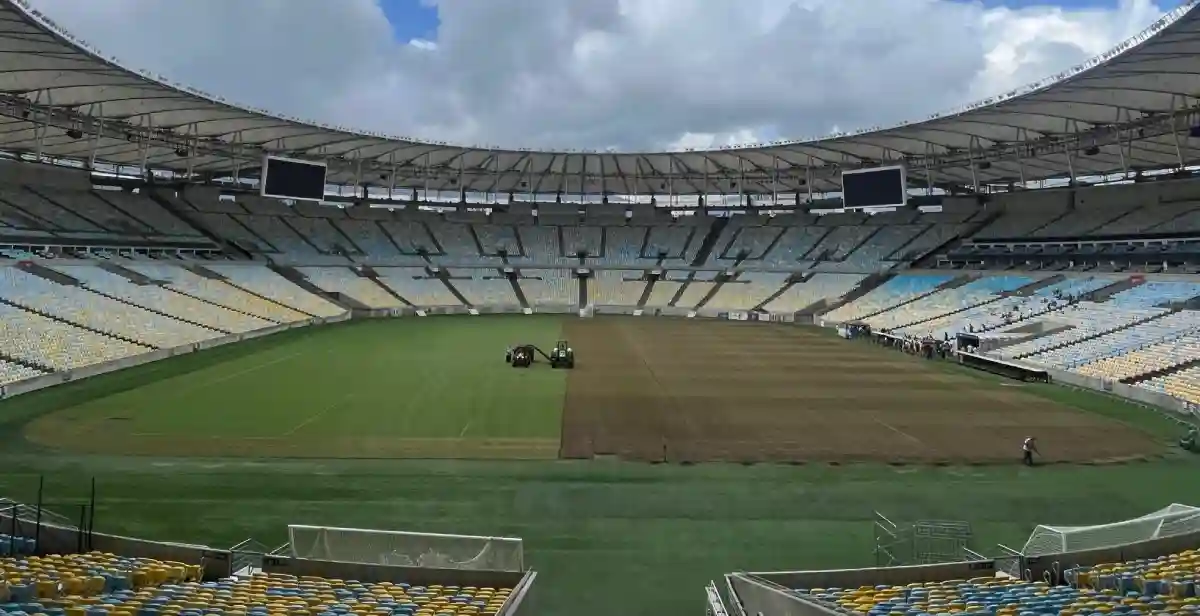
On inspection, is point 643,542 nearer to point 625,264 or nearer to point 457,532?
point 457,532

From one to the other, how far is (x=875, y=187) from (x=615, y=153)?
57.6 feet

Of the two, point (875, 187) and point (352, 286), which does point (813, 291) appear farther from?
point (352, 286)

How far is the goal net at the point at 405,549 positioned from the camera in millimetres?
9547

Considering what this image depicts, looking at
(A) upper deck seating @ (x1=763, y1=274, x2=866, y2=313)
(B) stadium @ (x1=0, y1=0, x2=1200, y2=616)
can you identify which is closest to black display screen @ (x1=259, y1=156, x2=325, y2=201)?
(B) stadium @ (x1=0, y1=0, x2=1200, y2=616)

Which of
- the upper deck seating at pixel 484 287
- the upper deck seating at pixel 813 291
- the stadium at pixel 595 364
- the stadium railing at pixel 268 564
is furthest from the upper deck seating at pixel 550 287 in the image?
the stadium railing at pixel 268 564

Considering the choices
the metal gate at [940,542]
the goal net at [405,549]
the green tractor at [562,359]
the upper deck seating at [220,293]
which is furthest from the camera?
the upper deck seating at [220,293]

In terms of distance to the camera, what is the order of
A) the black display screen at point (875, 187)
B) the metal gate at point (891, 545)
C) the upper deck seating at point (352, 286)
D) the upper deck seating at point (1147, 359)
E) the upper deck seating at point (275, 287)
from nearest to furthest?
1. the metal gate at point (891, 545)
2. the upper deck seating at point (1147, 359)
3. the black display screen at point (875, 187)
4. the upper deck seating at point (275, 287)
5. the upper deck seating at point (352, 286)

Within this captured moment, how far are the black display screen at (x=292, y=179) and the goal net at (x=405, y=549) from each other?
114 ft

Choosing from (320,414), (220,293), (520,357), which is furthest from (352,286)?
(320,414)

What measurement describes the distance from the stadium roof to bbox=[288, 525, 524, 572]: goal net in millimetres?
20200

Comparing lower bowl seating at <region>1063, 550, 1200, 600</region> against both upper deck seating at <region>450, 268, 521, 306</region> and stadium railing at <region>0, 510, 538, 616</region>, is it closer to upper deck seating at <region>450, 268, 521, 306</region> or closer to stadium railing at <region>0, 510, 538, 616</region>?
stadium railing at <region>0, 510, 538, 616</region>

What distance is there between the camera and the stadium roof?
27219 millimetres

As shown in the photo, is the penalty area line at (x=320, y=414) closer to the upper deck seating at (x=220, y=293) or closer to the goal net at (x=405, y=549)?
the goal net at (x=405, y=549)

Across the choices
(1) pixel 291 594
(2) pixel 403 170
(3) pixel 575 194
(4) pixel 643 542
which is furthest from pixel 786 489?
(3) pixel 575 194
